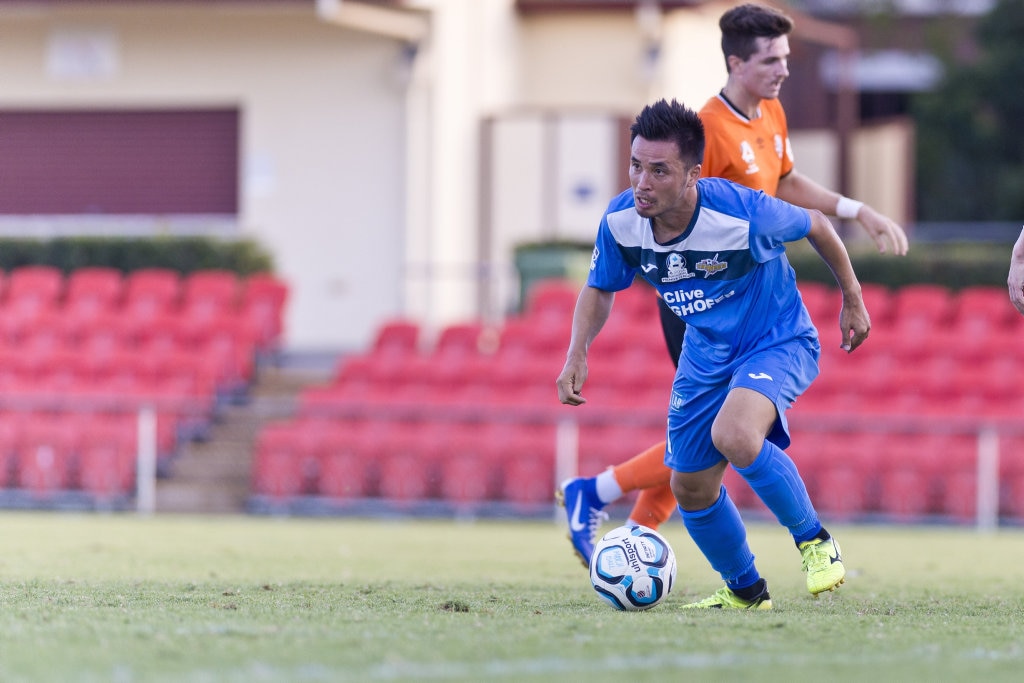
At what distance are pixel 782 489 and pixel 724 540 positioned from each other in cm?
34

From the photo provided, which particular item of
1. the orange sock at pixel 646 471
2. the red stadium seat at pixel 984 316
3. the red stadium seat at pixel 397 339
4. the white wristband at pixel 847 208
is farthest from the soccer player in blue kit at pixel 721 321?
the red stadium seat at pixel 984 316

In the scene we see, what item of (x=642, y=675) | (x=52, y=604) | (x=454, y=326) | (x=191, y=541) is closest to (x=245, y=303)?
(x=454, y=326)

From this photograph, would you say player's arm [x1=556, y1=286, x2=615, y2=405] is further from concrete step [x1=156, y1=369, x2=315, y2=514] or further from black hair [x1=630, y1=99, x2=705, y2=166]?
concrete step [x1=156, y1=369, x2=315, y2=514]

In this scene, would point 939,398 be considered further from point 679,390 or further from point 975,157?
point 975,157

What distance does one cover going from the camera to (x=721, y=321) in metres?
6.08

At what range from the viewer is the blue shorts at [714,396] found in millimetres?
5992

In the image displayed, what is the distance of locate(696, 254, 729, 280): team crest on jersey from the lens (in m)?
5.96

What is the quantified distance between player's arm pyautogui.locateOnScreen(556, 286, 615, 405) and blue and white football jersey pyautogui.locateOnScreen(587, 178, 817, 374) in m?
0.07

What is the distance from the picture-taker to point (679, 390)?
6.18 m

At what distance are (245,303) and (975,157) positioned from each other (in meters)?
18.1

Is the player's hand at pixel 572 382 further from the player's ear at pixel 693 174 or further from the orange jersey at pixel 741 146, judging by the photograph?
the orange jersey at pixel 741 146

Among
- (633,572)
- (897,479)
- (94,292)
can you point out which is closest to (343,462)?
(94,292)

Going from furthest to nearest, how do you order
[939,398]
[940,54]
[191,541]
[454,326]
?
1. [940,54]
2. [454,326]
3. [939,398]
4. [191,541]

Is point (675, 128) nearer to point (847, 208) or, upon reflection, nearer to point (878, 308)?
point (847, 208)
